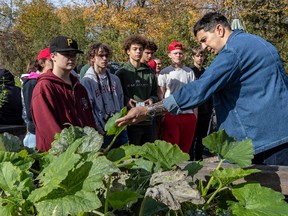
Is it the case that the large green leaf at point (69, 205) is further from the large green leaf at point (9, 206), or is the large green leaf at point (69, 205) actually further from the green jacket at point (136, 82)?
the green jacket at point (136, 82)

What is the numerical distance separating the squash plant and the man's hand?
6cm

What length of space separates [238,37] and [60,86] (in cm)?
139

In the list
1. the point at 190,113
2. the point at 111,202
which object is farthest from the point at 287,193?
the point at 190,113

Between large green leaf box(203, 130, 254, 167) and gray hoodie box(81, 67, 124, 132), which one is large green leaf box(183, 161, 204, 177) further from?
gray hoodie box(81, 67, 124, 132)

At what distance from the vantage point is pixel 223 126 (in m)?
2.52

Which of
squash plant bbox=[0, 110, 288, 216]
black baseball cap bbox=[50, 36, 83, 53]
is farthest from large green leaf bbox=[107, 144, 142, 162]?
black baseball cap bbox=[50, 36, 83, 53]

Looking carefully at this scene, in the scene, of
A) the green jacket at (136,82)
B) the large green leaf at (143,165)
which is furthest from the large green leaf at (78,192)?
the green jacket at (136,82)

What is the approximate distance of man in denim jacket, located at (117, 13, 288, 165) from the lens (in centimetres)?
238

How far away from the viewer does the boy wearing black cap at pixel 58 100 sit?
306 centimetres

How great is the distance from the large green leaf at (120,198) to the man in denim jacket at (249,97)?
102 cm

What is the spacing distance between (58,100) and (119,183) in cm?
188

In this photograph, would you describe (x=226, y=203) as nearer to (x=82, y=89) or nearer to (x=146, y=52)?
(x=82, y=89)

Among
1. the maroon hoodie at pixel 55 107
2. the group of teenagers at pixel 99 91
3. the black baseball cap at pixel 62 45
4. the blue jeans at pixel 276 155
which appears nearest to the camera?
the blue jeans at pixel 276 155

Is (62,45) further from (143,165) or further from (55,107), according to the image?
(143,165)
